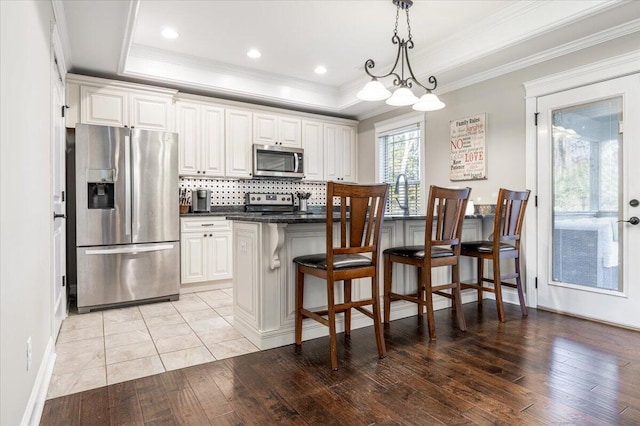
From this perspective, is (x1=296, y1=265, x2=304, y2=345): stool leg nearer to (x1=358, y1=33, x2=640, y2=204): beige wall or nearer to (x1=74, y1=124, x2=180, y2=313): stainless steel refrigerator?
(x1=74, y1=124, x2=180, y2=313): stainless steel refrigerator

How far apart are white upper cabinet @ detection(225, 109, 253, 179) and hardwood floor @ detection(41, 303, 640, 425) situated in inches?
119

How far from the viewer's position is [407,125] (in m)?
5.11

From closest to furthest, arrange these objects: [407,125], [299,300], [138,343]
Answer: [299,300]
[138,343]
[407,125]

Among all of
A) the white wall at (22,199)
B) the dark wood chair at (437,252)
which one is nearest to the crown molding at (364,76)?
the white wall at (22,199)

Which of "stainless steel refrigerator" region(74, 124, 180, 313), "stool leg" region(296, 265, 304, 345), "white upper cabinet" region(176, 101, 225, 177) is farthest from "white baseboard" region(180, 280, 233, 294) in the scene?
"stool leg" region(296, 265, 304, 345)

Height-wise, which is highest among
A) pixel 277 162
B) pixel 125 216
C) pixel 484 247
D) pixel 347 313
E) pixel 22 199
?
pixel 277 162

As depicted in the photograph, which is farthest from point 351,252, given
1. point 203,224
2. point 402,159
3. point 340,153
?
point 340,153

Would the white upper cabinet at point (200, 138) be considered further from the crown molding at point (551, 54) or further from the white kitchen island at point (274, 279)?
the crown molding at point (551, 54)

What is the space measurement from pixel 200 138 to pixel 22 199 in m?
3.32

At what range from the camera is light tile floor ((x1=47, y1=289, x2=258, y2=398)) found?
7.14 ft

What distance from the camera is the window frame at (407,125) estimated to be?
485cm

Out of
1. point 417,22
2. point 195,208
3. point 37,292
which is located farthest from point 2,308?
point 417,22

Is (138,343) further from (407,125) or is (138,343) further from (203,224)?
(407,125)

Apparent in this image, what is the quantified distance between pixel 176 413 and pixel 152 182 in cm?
268
